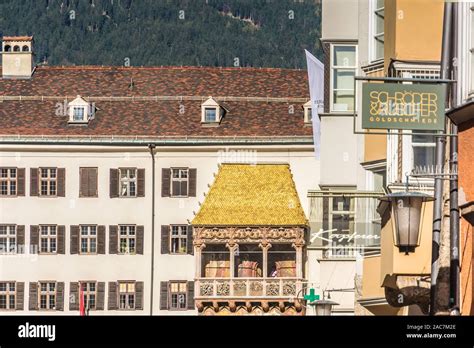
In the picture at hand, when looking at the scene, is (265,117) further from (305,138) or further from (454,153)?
(454,153)

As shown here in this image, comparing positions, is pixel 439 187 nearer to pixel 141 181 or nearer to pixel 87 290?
pixel 87 290

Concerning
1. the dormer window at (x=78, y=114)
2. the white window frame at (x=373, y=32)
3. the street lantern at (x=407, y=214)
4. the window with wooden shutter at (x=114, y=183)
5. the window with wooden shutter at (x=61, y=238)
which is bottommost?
the window with wooden shutter at (x=61, y=238)

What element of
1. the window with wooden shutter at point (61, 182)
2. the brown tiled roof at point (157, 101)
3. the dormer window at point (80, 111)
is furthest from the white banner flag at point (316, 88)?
the dormer window at point (80, 111)

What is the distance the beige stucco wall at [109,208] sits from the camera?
3233 inches

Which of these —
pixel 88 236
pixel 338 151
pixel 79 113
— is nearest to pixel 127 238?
pixel 88 236

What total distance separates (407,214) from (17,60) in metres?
67.2

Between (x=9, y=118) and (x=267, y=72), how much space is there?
11509 mm

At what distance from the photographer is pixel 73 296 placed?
3206 inches

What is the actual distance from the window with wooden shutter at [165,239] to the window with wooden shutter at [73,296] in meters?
3.57

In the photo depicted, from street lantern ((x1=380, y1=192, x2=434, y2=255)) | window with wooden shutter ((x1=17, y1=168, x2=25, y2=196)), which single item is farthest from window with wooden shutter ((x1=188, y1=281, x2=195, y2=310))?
street lantern ((x1=380, y1=192, x2=434, y2=255))

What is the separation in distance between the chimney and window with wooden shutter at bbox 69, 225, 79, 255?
937 cm

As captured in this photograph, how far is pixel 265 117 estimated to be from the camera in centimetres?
8981

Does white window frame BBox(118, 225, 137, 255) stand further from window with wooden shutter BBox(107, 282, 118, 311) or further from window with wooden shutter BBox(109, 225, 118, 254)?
window with wooden shutter BBox(107, 282, 118, 311)

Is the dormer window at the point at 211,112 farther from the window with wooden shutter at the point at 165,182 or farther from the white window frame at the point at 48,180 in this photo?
the white window frame at the point at 48,180
